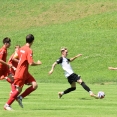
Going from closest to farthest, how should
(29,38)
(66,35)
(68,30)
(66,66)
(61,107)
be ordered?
(29,38), (61,107), (66,66), (66,35), (68,30)

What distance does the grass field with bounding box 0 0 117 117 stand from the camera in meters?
34.3

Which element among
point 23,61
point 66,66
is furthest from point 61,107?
point 66,66

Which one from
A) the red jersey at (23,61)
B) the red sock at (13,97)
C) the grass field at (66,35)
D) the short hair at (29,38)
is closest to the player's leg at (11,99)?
the red sock at (13,97)

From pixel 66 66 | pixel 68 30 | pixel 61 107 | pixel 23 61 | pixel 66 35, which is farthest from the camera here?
pixel 68 30

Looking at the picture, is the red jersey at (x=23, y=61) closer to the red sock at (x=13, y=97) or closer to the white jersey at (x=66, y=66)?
the red sock at (x=13, y=97)

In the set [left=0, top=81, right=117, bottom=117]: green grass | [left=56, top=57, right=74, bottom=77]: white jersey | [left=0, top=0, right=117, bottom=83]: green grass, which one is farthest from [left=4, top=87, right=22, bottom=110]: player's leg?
[left=0, top=0, right=117, bottom=83]: green grass

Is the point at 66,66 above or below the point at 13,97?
below

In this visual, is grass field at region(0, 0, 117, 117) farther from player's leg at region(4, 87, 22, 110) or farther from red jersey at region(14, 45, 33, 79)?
red jersey at region(14, 45, 33, 79)

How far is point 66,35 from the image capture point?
5662cm

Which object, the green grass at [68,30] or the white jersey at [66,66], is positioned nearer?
the white jersey at [66,66]

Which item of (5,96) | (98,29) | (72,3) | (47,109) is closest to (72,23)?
(98,29)

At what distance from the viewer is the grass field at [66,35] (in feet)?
113

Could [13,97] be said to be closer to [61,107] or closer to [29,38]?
[29,38]

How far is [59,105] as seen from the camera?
18516 mm
